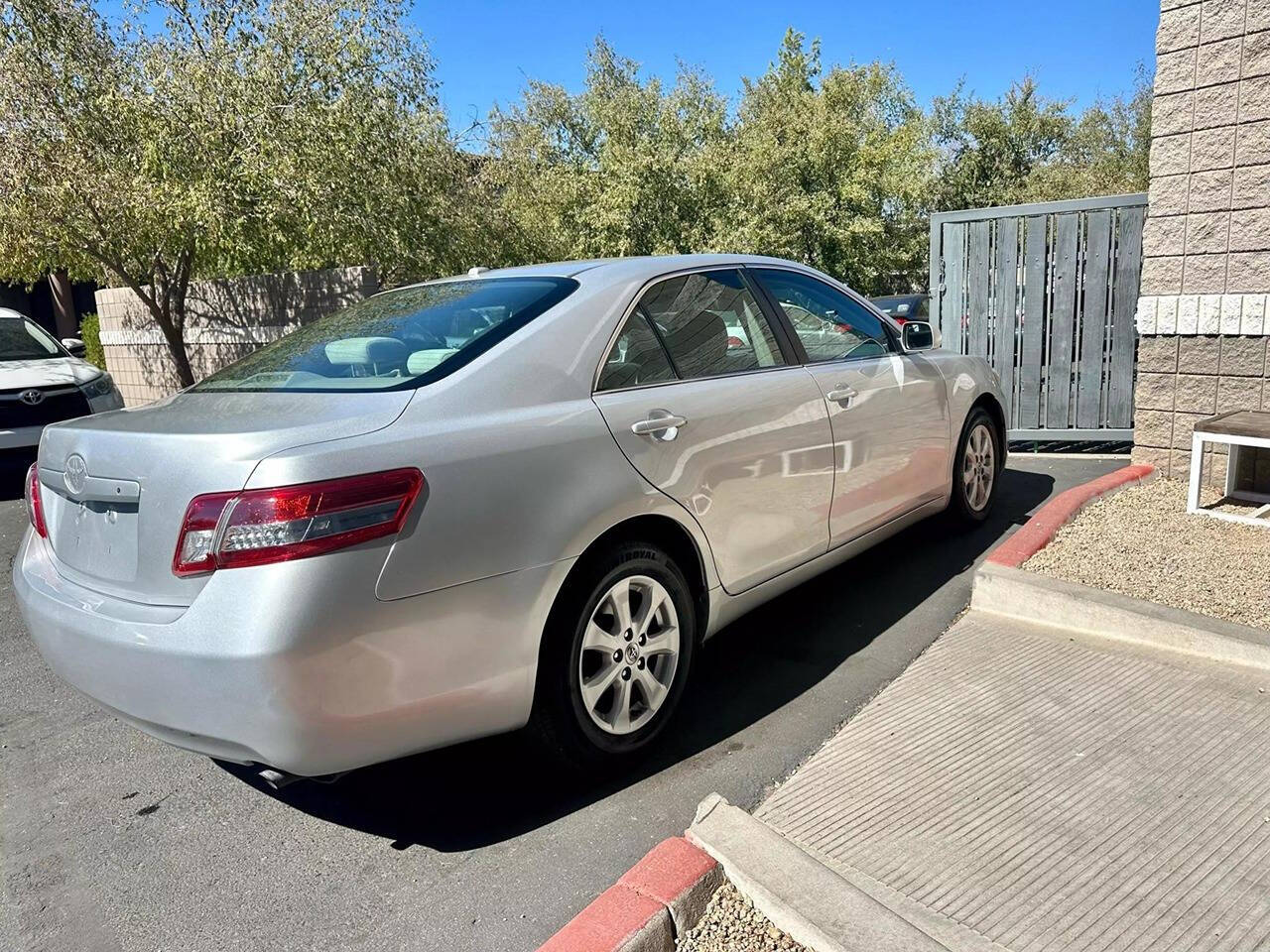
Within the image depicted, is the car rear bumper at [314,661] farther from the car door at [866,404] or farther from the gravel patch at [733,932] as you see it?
the car door at [866,404]

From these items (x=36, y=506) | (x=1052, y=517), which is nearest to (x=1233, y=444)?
(x=1052, y=517)

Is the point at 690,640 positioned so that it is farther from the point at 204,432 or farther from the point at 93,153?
the point at 93,153

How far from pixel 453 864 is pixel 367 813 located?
1.50ft

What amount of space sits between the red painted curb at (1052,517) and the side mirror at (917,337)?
1.07 metres

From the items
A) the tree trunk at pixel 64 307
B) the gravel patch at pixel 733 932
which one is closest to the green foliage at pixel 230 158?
the gravel patch at pixel 733 932

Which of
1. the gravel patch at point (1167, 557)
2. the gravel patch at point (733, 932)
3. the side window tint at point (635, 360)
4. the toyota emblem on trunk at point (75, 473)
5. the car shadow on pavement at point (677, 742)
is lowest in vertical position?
the car shadow on pavement at point (677, 742)

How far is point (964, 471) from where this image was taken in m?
5.11

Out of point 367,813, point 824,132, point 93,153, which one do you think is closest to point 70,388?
point 93,153

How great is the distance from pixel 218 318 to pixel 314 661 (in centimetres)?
1202

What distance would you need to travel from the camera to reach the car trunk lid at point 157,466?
2334 millimetres

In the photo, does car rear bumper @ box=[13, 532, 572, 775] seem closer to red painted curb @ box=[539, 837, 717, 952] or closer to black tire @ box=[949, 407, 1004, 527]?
red painted curb @ box=[539, 837, 717, 952]

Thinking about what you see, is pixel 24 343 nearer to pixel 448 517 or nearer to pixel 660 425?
pixel 660 425

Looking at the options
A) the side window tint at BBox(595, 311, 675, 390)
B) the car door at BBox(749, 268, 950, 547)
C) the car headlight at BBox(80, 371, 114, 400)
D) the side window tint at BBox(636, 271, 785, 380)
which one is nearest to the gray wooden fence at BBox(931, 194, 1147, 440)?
the car door at BBox(749, 268, 950, 547)

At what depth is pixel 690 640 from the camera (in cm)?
319
